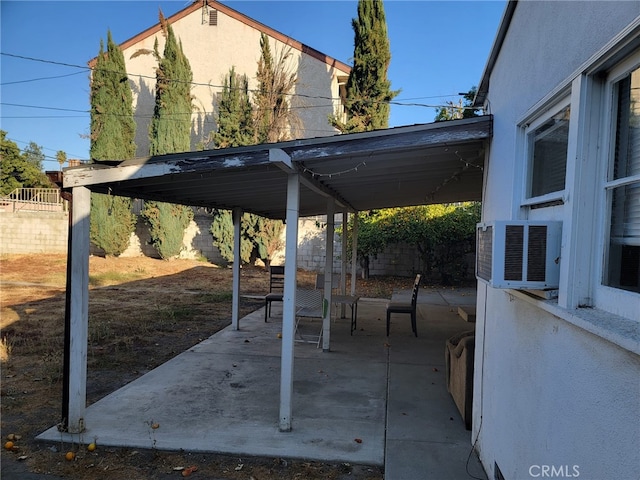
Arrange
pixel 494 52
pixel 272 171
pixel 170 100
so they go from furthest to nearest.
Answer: pixel 170 100, pixel 272 171, pixel 494 52

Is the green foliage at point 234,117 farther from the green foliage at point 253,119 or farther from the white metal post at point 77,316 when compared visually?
the white metal post at point 77,316

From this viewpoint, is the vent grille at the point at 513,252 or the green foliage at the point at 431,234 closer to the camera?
the vent grille at the point at 513,252

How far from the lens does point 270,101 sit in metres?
16.7

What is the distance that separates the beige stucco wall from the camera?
62.1 feet

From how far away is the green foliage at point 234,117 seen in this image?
54.0 ft

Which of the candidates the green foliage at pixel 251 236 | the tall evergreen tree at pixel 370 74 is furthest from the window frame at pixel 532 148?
the tall evergreen tree at pixel 370 74

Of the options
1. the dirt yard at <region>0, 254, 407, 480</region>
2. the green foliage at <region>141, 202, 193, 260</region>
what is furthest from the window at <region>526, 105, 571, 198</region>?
the green foliage at <region>141, 202, 193, 260</region>

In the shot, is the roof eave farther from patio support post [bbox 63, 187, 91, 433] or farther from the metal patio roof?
patio support post [bbox 63, 187, 91, 433]

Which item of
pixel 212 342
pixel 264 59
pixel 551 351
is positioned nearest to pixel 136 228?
pixel 264 59

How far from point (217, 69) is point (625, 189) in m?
20.7

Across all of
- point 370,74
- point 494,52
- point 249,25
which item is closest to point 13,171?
point 249,25

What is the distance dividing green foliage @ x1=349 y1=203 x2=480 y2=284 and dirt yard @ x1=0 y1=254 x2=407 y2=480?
1326 millimetres

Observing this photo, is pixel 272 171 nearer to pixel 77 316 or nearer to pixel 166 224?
pixel 77 316

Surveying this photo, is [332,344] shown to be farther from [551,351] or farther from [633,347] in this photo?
[633,347]
